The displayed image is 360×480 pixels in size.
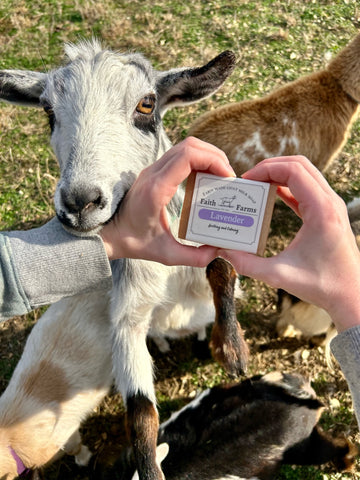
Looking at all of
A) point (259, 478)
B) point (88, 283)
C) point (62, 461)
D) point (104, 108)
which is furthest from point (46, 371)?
point (104, 108)

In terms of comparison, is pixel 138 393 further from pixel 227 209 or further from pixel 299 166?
pixel 299 166

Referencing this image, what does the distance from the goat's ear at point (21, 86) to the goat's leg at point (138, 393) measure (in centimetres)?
167

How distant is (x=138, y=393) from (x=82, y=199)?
1.62m

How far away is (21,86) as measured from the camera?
2.57m

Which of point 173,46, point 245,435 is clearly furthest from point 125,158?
point 173,46

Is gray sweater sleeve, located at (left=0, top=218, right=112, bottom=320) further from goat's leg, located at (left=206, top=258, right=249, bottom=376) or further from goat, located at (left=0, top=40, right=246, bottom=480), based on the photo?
goat's leg, located at (left=206, top=258, right=249, bottom=376)

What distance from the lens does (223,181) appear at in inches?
78.9

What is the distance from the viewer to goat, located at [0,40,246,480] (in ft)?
6.65

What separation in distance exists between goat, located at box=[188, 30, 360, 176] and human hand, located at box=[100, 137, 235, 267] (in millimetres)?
2179

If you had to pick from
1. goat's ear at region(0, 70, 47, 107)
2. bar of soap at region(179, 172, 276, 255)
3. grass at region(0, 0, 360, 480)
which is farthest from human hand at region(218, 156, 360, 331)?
grass at region(0, 0, 360, 480)

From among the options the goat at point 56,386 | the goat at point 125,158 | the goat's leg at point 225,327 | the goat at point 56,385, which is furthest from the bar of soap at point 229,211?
the goat at point 56,385

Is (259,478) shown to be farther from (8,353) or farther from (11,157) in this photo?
(11,157)

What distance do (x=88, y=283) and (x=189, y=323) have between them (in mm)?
1411

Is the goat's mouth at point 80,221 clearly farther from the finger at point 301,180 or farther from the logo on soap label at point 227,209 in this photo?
the finger at point 301,180
